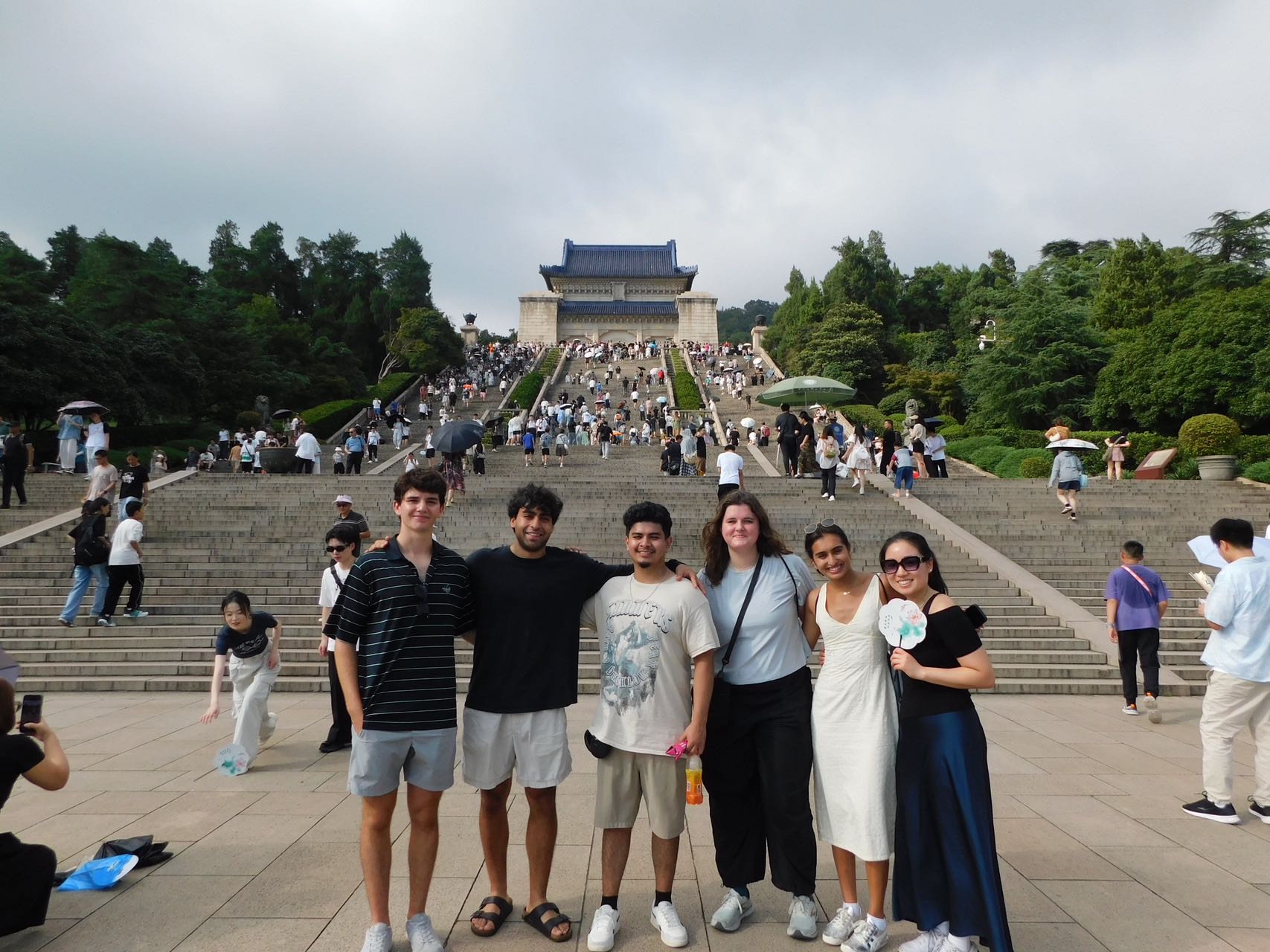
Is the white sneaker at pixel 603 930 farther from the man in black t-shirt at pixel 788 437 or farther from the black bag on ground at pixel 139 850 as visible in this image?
the man in black t-shirt at pixel 788 437

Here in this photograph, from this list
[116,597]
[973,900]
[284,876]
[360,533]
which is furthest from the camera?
[116,597]

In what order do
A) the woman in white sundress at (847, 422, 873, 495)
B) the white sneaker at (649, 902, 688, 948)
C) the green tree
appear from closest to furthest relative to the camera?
the white sneaker at (649, 902, 688, 948), the woman in white sundress at (847, 422, 873, 495), the green tree

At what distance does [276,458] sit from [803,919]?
56.8 feet

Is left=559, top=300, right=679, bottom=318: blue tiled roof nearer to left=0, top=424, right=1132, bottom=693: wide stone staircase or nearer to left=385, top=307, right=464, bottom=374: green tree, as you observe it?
left=385, top=307, right=464, bottom=374: green tree

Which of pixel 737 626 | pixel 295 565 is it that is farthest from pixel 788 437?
pixel 737 626

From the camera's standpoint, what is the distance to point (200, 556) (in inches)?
426

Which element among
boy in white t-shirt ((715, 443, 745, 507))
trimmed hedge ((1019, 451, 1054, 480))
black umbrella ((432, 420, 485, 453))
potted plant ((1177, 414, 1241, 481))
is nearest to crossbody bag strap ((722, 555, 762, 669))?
boy in white t-shirt ((715, 443, 745, 507))

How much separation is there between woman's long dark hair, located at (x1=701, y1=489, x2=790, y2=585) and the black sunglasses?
389 millimetres

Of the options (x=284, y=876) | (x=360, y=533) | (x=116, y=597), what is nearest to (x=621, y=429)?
(x=116, y=597)

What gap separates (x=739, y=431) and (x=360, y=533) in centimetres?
2296

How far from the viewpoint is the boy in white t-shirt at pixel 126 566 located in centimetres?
834

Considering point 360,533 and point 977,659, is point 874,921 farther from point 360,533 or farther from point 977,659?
point 360,533

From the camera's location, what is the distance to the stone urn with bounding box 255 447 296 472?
693 inches

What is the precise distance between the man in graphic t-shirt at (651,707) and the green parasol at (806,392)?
46.3ft
